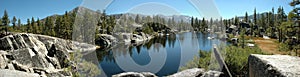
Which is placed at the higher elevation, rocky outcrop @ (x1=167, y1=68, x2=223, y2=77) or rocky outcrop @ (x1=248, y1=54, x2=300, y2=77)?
rocky outcrop @ (x1=248, y1=54, x2=300, y2=77)

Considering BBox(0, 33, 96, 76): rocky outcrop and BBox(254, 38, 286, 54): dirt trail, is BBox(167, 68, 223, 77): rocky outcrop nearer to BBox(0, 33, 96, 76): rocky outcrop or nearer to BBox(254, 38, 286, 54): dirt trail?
BBox(0, 33, 96, 76): rocky outcrop

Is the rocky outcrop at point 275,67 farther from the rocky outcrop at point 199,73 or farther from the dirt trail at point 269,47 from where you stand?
the dirt trail at point 269,47

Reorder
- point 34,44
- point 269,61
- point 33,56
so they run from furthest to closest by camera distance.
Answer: point 34,44
point 33,56
point 269,61

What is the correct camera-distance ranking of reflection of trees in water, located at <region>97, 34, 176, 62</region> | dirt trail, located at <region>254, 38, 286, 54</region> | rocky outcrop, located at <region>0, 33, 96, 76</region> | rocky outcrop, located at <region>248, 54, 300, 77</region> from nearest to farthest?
rocky outcrop, located at <region>248, 54, 300, 77</region> < reflection of trees in water, located at <region>97, 34, 176, 62</region> < rocky outcrop, located at <region>0, 33, 96, 76</region> < dirt trail, located at <region>254, 38, 286, 54</region>

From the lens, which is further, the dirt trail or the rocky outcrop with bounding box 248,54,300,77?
the dirt trail

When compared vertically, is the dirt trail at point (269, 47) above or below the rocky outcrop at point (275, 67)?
below

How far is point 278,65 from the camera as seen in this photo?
315cm

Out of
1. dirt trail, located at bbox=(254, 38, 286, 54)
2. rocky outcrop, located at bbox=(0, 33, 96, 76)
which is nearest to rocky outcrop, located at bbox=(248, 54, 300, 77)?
rocky outcrop, located at bbox=(0, 33, 96, 76)

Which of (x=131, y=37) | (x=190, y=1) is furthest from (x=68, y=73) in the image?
(x=131, y=37)

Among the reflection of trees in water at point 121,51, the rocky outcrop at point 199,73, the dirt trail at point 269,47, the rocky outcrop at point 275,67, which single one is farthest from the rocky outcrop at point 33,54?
the dirt trail at point 269,47

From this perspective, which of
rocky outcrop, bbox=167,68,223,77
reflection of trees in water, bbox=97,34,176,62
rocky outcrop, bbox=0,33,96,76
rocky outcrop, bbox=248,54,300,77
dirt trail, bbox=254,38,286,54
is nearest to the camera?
rocky outcrop, bbox=248,54,300,77

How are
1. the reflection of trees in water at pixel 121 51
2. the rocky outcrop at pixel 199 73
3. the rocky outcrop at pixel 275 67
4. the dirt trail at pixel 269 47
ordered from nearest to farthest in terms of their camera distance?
the rocky outcrop at pixel 275 67 → the rocky outcrop at pixel 199 73 → the reflection of trees in water at pixel 121 51 → the dirt trail at pixel 269 47

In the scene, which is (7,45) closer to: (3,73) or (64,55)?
(64,55)

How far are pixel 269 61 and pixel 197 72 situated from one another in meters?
6.69
